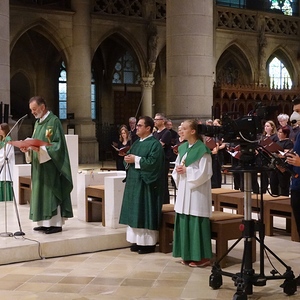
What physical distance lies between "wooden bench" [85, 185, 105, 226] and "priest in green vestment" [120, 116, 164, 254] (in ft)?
4.15

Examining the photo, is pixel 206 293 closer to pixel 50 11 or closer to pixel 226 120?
pixel 226 120

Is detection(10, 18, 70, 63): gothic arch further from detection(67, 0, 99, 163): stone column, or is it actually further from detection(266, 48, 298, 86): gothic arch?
detection(266, 48, 298, 86): gothic arch

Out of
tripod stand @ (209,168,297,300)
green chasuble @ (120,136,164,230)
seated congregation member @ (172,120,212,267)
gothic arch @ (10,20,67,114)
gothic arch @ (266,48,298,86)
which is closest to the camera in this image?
tripod stand @ (209,168,297,300)

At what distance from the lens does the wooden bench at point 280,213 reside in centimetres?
814

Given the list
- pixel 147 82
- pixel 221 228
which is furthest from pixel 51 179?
pixel 147 82

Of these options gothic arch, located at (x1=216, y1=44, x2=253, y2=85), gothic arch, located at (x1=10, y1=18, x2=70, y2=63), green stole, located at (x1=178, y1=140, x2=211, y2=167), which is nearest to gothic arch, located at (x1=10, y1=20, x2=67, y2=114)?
gothic arch, located at (x1=10, y1=18, x2=70, y2=63)


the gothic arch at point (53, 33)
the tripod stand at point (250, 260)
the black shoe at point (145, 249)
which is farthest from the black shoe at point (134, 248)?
the gothic arch at point (53, 33)

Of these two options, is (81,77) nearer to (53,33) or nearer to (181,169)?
(53,33)

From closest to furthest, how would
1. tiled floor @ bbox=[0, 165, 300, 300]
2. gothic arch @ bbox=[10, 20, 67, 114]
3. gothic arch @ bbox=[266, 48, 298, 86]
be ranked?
tiled floor @ bbox=[0, 165, 300, 300] < gothic arch @ bbox=[10, 20, 67, 114] < gothic arch @ bbox=[266, 48, 298, 86]

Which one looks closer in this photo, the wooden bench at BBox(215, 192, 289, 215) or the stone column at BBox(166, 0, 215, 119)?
the wooden bench at BBox(215, 192, 289, 215)

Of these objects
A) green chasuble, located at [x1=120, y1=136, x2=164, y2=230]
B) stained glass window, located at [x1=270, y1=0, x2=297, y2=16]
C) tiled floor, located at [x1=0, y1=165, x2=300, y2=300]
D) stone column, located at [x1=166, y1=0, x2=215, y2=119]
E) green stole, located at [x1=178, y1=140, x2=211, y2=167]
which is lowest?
tiled floor, located at [x1=0, y1=165, x2=300, y2=300]

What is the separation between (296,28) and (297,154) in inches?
918

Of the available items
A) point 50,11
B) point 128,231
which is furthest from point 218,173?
point 50,11

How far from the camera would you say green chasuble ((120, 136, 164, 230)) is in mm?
7207
